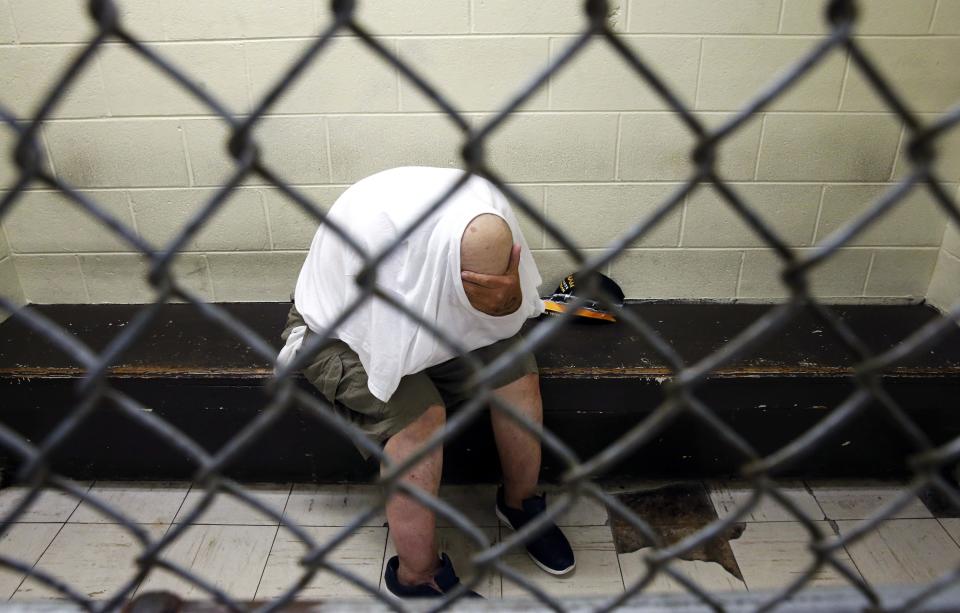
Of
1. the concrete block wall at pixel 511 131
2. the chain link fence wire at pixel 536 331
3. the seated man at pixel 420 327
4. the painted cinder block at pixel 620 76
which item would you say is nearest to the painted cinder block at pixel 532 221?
the concrete block wall at pixel 511 131

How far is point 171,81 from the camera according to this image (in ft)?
6.98

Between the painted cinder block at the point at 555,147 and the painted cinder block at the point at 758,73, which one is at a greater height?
the painted cinder block at the point at 758,73

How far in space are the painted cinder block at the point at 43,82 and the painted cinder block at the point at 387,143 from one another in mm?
755

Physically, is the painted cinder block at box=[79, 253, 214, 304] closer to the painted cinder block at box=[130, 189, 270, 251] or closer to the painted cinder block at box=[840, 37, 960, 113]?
the painted cinder block at box=[130, 189, 270, 251]

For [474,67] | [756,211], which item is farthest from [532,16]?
[756,211]

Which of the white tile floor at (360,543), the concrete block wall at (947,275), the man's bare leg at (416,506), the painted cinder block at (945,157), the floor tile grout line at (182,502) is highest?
the painted cinder block at (945,157)

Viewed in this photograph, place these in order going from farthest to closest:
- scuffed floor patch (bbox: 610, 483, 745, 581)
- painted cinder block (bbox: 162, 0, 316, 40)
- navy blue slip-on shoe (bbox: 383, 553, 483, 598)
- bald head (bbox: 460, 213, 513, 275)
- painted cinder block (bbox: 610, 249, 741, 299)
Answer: painted cinder block (bbox: 610, 249, 741, 299) < painted cinder block (bbox: 162, 0, 316, 40) < scuffed floor patch (bbox: 610, 483, 745, 581) < navy blue slip-on shoe (bbox: 383, 553, 483, 598) < bald head (bbox: 460, 213, 513, 275)

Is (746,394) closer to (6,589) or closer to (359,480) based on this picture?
(359,480)

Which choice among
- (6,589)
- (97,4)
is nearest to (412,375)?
(6,589)

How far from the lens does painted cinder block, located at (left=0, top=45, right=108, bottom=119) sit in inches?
82.8

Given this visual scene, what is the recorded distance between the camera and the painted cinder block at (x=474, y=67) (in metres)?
2.05

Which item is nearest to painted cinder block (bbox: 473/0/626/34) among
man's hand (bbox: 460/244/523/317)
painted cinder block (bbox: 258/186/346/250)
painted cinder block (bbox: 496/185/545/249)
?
painted cinder block (bbox: 496/185/545/249)

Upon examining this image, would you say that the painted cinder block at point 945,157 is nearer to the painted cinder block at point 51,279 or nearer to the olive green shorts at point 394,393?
the olive green shorts at point 394,393

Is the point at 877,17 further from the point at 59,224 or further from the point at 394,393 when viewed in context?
the point at 59,224
